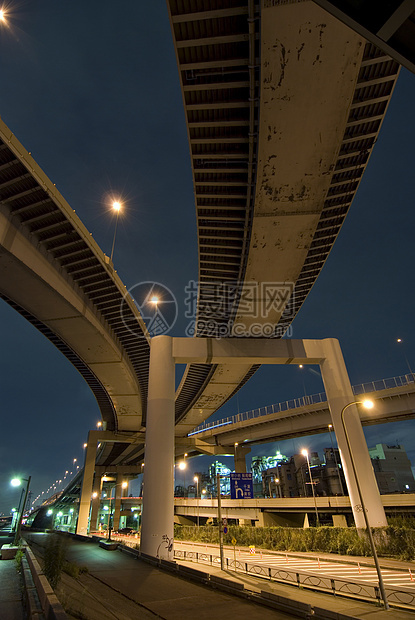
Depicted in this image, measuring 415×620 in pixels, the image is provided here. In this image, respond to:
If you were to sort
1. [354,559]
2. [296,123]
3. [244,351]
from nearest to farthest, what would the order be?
1. [296,123]
2. [354,559]
3. [244,351]

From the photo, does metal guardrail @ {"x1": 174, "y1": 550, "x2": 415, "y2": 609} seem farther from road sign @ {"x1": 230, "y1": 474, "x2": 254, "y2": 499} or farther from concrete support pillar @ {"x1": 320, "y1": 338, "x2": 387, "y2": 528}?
concrete support pillar @ {"x1": 320, "y1": 338, "x2": 387, "y2": 528}

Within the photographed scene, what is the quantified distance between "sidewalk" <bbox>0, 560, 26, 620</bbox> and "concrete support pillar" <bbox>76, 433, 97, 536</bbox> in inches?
1167

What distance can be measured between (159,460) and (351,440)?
13.7m

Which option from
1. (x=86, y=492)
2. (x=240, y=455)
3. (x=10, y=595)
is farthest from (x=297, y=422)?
(x=10, y=595)

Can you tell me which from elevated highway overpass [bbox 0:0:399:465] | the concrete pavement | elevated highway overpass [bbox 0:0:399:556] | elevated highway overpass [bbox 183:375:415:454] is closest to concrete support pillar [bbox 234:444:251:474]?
elevated highway overpass [bbox 183:375:415:454]

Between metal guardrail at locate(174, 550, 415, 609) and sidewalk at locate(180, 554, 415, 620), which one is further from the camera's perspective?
metal guardrail at locate(174, 550, 415, 609)

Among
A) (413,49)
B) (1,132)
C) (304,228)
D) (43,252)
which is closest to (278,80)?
(304,228)

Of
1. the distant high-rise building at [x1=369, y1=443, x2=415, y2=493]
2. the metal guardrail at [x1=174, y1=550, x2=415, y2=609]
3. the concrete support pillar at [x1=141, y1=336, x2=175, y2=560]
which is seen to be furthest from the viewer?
the distant high-rise building at [x1=369, y1=443, x2=415, y2=493]

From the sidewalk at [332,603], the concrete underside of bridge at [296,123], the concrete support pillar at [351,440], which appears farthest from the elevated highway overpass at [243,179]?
the sidewalk at [332,603]

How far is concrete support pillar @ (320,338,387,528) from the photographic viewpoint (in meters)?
21.3

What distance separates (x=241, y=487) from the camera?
2144 centimetres

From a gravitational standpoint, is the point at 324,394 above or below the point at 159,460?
above

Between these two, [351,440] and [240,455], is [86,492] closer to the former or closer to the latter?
[240,455]

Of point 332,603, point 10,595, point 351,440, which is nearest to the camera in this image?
point 10,595
